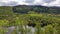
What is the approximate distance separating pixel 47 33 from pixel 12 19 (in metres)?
0.69

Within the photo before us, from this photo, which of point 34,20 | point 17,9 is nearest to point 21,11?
point 17,9

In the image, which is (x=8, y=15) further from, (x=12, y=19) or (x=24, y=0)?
(x=24, y=0)

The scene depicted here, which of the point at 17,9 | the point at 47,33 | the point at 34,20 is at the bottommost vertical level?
the point at 47,33

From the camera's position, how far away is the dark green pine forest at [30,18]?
3064 mm

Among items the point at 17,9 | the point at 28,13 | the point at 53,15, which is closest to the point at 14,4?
the point at 17,9

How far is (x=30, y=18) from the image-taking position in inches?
124

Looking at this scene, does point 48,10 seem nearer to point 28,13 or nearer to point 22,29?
point 28,13

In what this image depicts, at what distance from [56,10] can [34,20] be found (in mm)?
456

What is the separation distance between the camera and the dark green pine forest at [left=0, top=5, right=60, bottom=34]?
3.06 m

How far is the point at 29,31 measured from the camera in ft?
10.1

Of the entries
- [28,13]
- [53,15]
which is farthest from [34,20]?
[53,15]

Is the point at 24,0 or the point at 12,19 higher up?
the point at 24,0

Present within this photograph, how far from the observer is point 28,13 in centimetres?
316

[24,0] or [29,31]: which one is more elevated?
[24,0]
